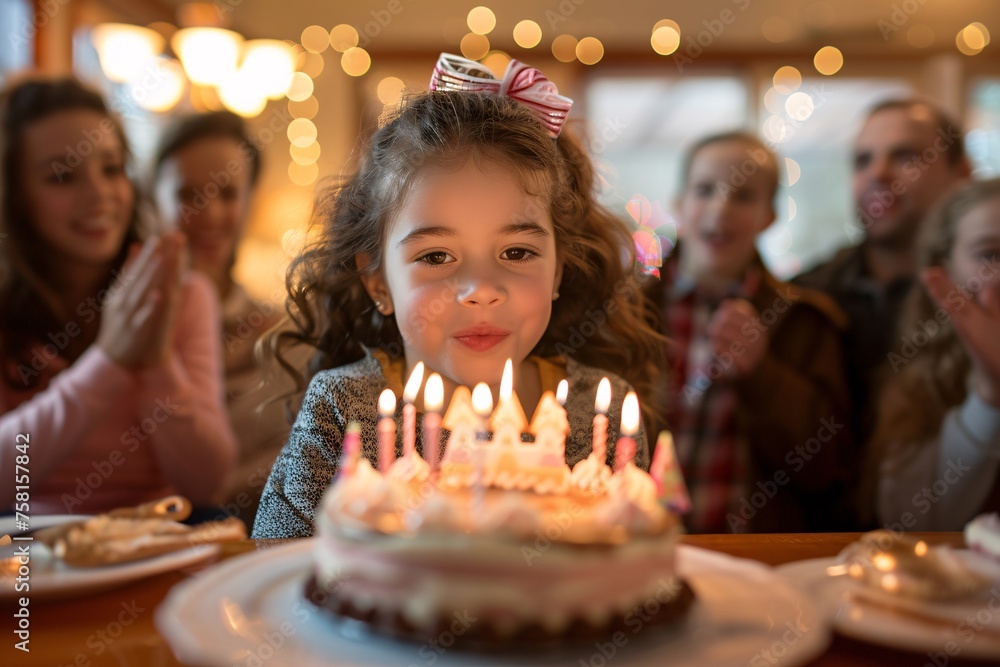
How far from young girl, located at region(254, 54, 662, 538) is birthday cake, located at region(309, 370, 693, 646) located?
474mm

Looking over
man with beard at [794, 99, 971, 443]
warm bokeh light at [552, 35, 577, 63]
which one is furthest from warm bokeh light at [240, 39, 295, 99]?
man with beard at [794, 99, 971, 443]

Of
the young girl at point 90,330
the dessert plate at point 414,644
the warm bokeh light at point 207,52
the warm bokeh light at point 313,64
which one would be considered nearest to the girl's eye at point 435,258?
the dessert plate at point 414,644

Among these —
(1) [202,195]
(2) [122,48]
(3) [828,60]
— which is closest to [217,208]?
(1) [202,195]

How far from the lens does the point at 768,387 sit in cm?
197

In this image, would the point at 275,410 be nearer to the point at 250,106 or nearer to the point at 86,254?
the point at 86,254

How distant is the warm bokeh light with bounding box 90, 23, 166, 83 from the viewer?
15.0 ft

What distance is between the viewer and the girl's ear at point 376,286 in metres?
1.30

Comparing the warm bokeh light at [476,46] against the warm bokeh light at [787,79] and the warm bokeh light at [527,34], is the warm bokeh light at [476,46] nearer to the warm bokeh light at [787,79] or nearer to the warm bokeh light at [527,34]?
the warm bokeh light at [527,34]

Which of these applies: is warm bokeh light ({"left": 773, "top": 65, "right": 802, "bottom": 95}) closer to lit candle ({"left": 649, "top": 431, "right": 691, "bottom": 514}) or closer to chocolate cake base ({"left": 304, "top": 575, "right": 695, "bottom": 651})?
lit candle ({"left": 649, "top": 431, "right": 691, "bottom": 514})

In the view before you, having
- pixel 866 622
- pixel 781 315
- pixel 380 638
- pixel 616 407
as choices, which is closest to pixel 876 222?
pixel 781 315

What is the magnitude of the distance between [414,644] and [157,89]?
491 centimetres

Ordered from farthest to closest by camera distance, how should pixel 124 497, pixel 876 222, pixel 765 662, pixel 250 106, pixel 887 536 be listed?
1. pixel 250 106
2. pixel 876 222
3. pixel 124 497
4. pixel 887 536
5. pixel 765 662

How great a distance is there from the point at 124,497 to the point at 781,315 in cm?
157

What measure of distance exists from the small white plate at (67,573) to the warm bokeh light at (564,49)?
5.33 meters
